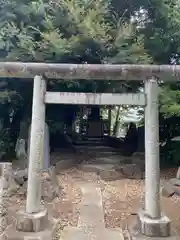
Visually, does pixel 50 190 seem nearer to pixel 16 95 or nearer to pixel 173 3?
pixel 16 95

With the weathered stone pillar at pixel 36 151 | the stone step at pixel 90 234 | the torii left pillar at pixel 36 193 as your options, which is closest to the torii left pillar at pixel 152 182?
the stone step at pixel 90 234

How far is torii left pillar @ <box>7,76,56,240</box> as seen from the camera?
15.3 feet

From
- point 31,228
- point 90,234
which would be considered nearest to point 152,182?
point 90,234

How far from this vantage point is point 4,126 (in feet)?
34.0

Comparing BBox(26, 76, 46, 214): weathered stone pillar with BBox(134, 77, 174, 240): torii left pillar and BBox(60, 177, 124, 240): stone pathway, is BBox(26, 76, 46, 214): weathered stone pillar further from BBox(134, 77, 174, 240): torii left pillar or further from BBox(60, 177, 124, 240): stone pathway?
BBox(134, 77, 174, 240): torii left pillar

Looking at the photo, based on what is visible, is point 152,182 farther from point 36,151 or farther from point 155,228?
point 36,151

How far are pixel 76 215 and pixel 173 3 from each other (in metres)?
7.39

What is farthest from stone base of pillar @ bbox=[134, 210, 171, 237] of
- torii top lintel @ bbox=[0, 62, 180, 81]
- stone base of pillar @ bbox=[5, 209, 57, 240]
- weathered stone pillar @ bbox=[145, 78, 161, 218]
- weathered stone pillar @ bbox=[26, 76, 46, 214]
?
torii top lintel @ bbox=[0, 62, 180, 81]

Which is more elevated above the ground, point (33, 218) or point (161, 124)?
point (161, 124)

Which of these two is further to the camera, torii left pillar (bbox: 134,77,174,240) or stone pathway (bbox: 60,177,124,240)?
stone pathway (bbox: 60,177,124,240)

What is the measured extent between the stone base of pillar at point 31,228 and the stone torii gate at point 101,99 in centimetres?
8

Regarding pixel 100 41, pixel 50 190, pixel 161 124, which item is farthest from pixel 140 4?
pixel 50 190

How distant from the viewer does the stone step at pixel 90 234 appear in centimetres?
473

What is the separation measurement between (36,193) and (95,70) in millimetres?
2325
